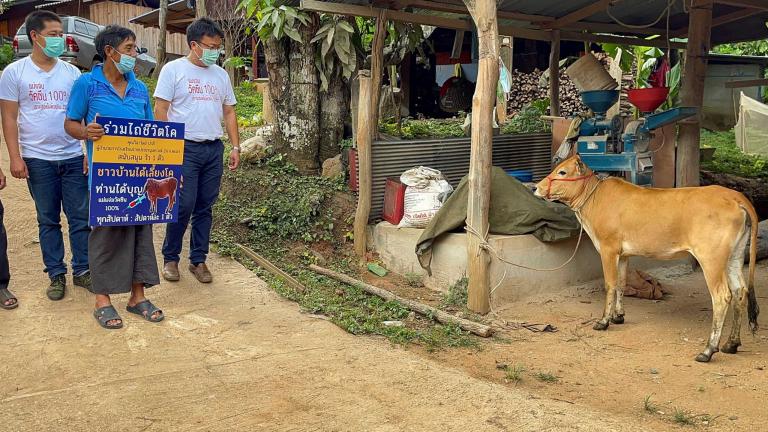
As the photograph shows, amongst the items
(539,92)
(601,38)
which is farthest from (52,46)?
(539,92)

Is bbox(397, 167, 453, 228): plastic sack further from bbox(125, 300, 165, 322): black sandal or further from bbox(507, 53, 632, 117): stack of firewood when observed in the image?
bbox(507, 53, 632, 117): stack of firewood

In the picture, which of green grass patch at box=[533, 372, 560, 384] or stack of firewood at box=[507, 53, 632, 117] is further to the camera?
stack of firewood at box=[507, 53, 632, 117]

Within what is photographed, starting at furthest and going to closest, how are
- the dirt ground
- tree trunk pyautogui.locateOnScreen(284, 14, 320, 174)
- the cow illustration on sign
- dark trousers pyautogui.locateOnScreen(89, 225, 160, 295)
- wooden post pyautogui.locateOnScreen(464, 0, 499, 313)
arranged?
tree trunk pyautogui.locateOnScreen(284, 14, 320, 174) < wooden post pyautogui.locateOnScreen(464, 0, 499, 313) < the cow illustration on sign < dark trousers pyautogui.locateOnScreen(89, 225, 160, 295) < the dirt ground

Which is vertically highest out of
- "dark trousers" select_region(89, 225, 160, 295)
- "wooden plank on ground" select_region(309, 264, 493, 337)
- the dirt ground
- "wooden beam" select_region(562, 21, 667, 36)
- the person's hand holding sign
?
"wooden beam" select_region(562, 21, 667, 36)

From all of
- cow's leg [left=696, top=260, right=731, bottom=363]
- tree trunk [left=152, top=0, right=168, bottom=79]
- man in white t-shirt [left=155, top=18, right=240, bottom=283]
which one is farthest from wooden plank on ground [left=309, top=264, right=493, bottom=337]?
tree trunk [left=152, top=0, right=168, bottom=79]

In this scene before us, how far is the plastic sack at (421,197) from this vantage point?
22.0 ft

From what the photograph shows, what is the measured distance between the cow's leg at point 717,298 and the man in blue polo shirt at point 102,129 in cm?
366

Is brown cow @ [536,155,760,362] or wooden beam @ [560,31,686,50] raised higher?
wooden beam @ [560,31,686,50]

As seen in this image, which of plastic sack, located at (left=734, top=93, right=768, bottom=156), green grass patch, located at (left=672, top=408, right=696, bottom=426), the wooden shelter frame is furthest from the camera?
plastic sack, located at (left=734, top=93, right=768, bottom=156)

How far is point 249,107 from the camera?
13945 mm

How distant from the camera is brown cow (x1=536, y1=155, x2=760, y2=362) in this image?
4715 millimetres

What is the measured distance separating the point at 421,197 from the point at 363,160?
27.4 inches

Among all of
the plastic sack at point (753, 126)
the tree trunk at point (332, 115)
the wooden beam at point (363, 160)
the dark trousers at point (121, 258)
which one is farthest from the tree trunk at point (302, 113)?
the plastic sack at point (753, 126)

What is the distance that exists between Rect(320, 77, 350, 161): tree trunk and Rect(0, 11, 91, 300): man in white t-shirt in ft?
11.9
